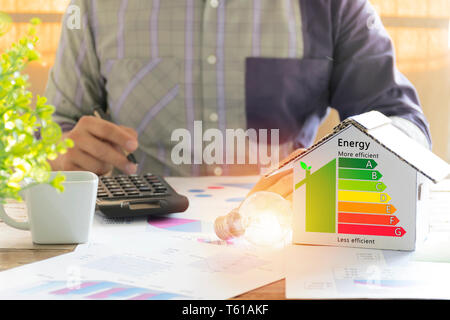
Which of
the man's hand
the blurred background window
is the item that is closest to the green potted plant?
the man's hand

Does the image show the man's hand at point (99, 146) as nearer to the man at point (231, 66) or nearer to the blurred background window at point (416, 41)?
the man at point (231, 66)

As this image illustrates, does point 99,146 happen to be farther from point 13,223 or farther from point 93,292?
point 93,292

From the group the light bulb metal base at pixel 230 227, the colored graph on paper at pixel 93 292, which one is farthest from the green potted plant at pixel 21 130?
the light bulb metal base at pixel 230 227

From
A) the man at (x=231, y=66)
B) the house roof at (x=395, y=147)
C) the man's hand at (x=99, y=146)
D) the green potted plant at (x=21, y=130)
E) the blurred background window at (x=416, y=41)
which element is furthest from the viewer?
the blurred background window at (x=416, y=41)

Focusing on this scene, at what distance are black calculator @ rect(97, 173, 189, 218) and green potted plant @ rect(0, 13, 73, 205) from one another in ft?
0.76

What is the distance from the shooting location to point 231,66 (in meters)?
1.15

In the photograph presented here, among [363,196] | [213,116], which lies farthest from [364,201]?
[213,116]

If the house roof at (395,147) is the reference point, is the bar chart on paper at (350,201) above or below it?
below

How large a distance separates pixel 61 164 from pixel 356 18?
2.17 feet

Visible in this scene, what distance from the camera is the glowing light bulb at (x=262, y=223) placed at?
22.5 inches

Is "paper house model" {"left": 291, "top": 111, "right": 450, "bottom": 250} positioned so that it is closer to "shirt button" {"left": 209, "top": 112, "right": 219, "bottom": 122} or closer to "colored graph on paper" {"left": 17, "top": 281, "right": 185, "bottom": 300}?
"colored graph on paper" {"left": 17, "top": 281, "right": 185, "bottom": 300}

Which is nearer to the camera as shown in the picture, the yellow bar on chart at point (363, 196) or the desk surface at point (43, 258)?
the desk surface at point (43, 258)

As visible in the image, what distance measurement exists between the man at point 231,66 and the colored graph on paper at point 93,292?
70cm

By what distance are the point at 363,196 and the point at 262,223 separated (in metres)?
0.11
